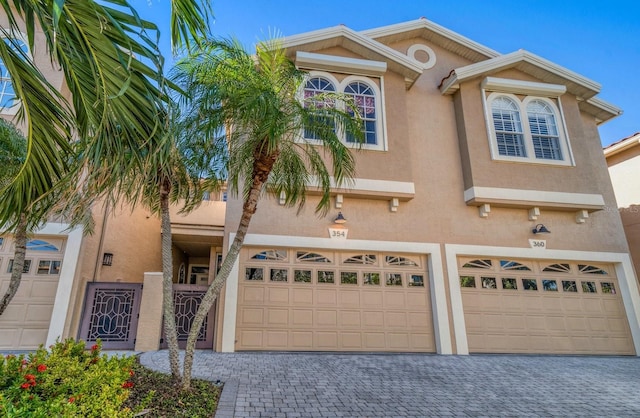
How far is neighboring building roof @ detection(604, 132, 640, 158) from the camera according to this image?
11844mm

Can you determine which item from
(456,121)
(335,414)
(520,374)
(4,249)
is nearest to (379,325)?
(520,374)

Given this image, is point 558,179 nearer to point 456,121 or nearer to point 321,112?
point 456,121

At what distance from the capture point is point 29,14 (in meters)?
2.95

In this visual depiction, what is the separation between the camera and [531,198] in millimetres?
9906

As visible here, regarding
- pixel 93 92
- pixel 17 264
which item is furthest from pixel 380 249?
pixel 17 264

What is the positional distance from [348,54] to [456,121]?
3850mm

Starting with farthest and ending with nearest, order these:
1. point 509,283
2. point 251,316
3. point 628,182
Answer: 1. point 628,182
2. point 509,283
3. point 251,316

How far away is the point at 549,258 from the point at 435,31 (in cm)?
783

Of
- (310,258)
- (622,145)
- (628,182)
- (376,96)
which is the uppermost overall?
(376,96)

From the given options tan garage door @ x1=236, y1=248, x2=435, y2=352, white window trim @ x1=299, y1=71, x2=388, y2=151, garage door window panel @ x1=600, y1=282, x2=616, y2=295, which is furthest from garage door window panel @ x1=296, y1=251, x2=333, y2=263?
garage door window panel @ x1=600, y1=282, x2=616, y2=295

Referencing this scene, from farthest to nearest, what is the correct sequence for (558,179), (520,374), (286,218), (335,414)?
1. (558,179)
2. (286,218)
3. (520,374)
4. (335,414)

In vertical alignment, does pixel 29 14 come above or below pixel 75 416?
above

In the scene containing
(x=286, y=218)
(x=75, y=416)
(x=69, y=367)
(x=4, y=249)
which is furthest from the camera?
(x=286, y=218)

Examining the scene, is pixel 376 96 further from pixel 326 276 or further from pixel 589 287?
pixel 589 287
